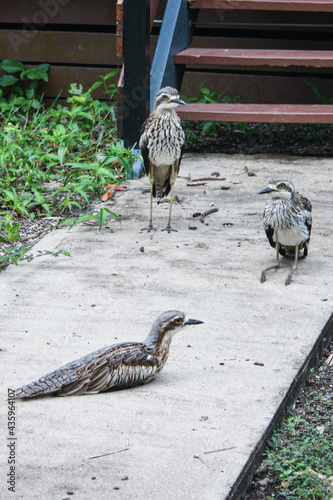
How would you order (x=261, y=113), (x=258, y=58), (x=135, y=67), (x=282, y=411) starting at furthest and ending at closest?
(x=258, y=58)
(x=261, y=113)
(x=135, y=67)
(x=282, y=411)

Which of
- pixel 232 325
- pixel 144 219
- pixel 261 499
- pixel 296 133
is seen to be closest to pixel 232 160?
pixel 296 133

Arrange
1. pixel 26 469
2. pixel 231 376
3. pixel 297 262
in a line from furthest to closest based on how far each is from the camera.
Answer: pixel 297 262 → pixel 231 376 → pixel 26 469

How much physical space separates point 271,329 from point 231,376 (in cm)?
64

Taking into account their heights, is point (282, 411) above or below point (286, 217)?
below

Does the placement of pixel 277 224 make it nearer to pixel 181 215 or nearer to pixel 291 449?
pixel 181 215

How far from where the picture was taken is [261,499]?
309 cm

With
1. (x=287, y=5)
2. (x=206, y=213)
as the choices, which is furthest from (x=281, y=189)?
(x=287, y=5)

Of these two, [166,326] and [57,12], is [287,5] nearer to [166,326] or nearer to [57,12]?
[57,12]

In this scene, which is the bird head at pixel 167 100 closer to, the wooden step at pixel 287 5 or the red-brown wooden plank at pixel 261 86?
the wooden step at pixel 287 5

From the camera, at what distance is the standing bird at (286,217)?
5121mm

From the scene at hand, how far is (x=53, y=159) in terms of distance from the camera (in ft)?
23.7

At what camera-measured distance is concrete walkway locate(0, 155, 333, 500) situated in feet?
9.94

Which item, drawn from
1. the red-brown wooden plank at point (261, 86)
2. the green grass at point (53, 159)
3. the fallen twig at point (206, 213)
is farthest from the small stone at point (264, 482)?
the red-brown wooden plank at point (261, 86)

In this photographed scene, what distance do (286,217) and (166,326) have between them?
1.68 m
